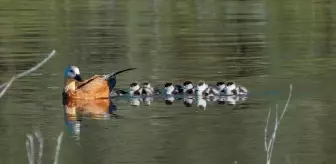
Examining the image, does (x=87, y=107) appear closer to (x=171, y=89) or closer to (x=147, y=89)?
(x=147, y=89)

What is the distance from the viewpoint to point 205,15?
31328mm

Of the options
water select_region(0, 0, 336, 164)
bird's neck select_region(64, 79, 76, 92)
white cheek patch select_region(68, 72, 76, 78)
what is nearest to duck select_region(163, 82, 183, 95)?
water select_region(0, 0, 336, 164)

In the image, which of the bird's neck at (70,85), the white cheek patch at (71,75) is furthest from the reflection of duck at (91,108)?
the white cheek patch at (71,75)

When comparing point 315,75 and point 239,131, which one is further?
point 315,75

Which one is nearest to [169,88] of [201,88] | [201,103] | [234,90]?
[201,88]

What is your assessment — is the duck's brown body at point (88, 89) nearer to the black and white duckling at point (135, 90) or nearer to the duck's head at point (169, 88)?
the black and white duckling at point (135, 90)

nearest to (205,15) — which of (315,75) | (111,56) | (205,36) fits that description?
(205,36)

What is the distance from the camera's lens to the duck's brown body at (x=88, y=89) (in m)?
15.3

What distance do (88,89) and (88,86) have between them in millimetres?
85

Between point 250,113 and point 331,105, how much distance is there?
3.90 feet

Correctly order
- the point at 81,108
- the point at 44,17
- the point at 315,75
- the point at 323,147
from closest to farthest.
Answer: the point at 323,147 → the point at 81,108 → the point at 315,75 → the point at 44,17

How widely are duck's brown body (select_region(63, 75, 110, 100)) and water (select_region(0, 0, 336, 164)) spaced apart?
252mm

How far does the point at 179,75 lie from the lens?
17.2 m

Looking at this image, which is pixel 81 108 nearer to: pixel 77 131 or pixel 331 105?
pixel 77 131
